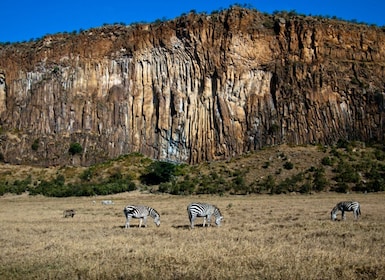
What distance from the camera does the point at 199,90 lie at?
71.8 metres

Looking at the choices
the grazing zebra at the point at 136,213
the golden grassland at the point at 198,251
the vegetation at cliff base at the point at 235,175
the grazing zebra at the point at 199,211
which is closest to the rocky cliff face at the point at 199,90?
the vegetation at cliff base at the point at 235,175

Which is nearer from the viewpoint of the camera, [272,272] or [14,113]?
[272,272]

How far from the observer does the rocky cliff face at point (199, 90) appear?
67.8 m

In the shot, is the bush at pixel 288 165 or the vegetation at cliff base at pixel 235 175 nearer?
the vegetation at cliff base at pixel 235 175

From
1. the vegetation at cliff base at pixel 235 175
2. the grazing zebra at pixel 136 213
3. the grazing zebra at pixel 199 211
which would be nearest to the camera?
the grazing zebra at pixel 199 211

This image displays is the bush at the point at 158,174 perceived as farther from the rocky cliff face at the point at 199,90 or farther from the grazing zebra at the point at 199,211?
the grazing zebra at the point at 199,211

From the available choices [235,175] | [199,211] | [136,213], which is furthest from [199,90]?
[199,211]

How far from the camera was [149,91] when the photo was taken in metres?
73.1

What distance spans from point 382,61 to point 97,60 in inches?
1616

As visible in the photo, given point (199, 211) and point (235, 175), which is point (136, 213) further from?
point (235, 175)

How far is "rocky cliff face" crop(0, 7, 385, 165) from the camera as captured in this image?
222 feet

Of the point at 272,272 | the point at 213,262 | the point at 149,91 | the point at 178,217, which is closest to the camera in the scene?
the point at 272,272

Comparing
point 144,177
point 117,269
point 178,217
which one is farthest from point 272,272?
point 144,177

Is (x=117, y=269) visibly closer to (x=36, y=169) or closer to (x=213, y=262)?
(x=213, y=262)
